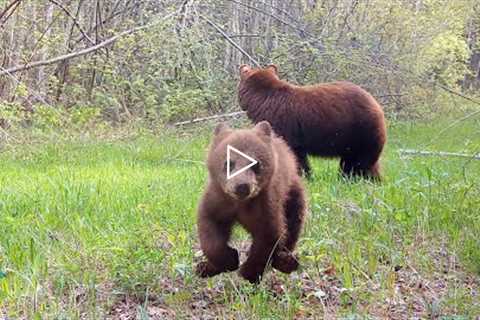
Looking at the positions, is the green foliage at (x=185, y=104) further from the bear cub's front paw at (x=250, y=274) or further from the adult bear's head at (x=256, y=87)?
the bear cub's front paw at (x=250, y=274)

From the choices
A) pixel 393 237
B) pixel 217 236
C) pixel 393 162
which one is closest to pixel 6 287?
pixel 217 236

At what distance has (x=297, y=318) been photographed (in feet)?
14.8

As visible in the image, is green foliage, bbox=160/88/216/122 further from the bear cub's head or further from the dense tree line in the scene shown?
the bear cub's head

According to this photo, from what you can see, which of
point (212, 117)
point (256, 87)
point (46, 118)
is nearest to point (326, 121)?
point (256, 87)

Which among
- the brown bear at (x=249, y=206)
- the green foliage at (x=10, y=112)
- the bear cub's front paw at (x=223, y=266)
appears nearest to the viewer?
the brown bear at (x=249, y=206)

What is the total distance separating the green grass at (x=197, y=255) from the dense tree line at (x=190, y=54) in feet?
22.9

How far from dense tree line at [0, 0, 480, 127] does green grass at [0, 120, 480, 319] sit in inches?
275

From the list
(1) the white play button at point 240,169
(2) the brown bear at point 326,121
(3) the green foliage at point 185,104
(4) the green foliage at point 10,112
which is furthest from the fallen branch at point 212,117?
(1) the white play button at point 240,169

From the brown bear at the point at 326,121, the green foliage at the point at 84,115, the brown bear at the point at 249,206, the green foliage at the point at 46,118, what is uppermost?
the brown bear at the point at 249,206

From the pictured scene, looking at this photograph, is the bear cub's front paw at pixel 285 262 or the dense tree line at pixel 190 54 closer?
the bear cub's front paw at pixel 285 262

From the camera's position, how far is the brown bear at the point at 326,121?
9.52 meters

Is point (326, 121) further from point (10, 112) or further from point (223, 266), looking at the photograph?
point (223, 266)

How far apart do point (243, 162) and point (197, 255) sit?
1545mm

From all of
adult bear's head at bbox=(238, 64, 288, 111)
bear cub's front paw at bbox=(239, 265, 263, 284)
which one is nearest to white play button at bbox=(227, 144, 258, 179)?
bear cub's front paw at bbox=(239, 265, 263, 284)
